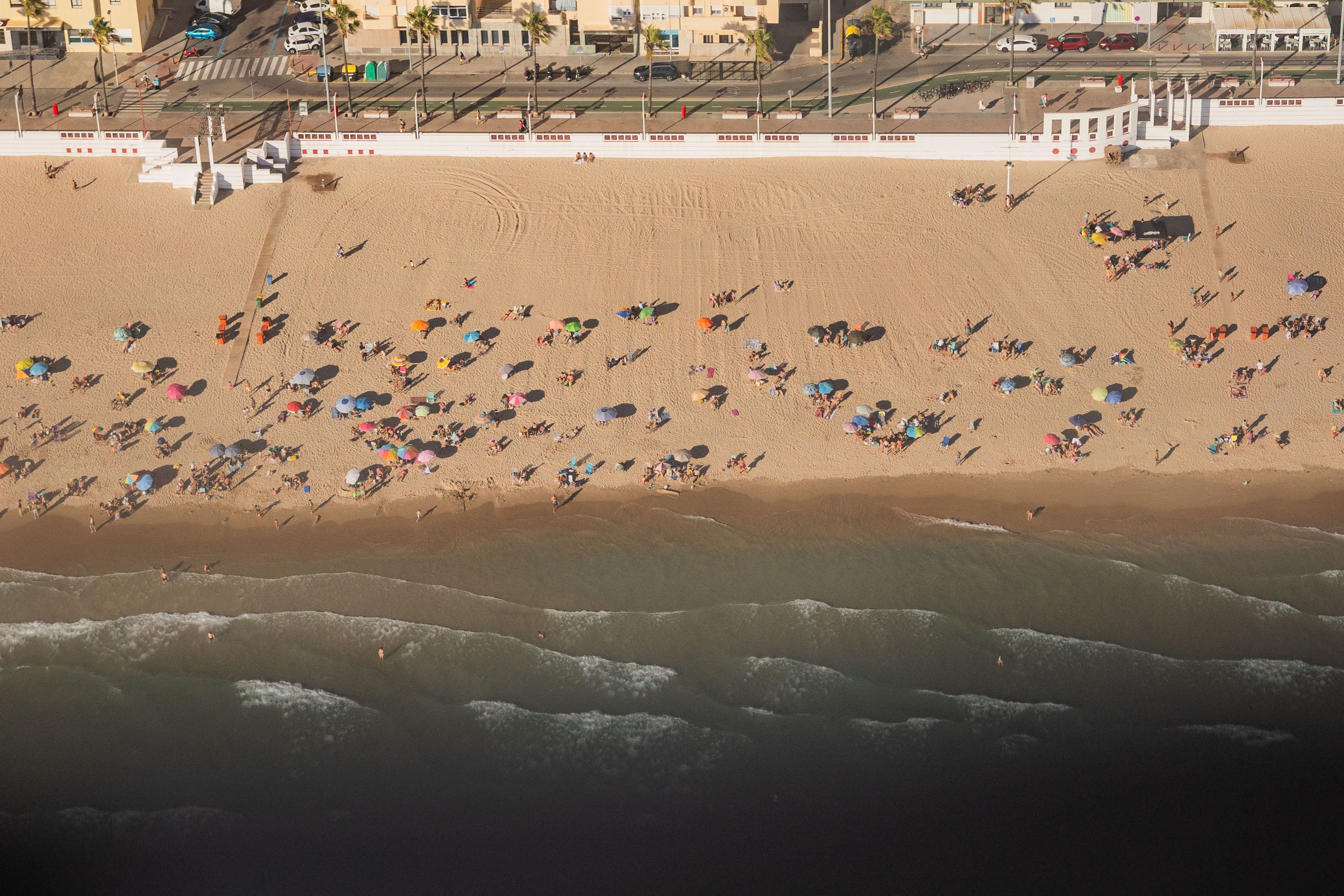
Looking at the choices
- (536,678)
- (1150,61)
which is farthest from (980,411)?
(1150,61)

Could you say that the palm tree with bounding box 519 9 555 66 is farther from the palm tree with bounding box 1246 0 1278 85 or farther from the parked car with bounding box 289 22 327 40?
the palm tree with bounding box 1246 0 1278 85

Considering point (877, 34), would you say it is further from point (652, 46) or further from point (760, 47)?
point (652, 46)

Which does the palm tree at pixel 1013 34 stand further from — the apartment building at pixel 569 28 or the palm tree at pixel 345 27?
the palm tree at pixel 345 27

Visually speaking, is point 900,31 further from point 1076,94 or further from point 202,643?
point 202,643

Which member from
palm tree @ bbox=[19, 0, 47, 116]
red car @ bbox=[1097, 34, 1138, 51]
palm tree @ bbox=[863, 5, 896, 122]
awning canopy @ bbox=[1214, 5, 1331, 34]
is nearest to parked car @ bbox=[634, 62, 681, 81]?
palm tree @ bbox=[863, 5, 896, 122]

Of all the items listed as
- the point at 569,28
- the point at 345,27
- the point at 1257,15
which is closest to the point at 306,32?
the point at 345,27

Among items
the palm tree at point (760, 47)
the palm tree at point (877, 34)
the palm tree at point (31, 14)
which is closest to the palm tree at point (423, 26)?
the palm tree at point (760, 47)
